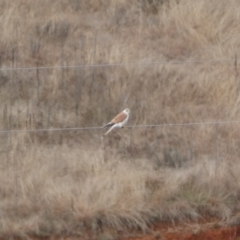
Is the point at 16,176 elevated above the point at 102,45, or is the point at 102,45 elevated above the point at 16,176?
the point at 102,45

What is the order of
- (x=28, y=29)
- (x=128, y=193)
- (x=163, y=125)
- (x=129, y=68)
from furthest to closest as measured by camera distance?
(x=28, y=29) < (x=129, y=68) < (x=163, y=125) < (x=128, y=193)

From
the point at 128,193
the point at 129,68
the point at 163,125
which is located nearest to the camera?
the point at 128,193

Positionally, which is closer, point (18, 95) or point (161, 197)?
point (161, 197)

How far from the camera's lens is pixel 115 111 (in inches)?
413

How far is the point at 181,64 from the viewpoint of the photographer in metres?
11.1

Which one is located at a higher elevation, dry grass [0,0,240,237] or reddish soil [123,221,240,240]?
dry grass [0,0,240,237]

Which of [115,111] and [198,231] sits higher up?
[115,111]

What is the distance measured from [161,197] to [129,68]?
2172mm

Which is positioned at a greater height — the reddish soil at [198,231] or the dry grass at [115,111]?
the dry grass at [115,111]

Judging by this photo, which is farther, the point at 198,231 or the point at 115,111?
the point at 115,111

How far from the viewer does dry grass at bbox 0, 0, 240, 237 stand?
29.7ft

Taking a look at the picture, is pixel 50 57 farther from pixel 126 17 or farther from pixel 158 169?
pixel 158 169

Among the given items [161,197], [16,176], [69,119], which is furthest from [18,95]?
[161,197]

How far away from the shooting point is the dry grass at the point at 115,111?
9039 millimetres
